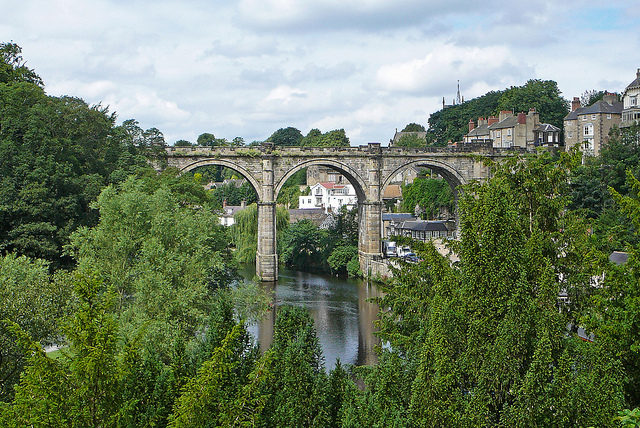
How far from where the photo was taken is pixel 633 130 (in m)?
53.0

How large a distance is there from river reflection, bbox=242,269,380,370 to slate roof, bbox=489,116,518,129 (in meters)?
30.6

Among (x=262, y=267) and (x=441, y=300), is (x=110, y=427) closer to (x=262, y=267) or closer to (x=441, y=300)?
(x=441, y=300)

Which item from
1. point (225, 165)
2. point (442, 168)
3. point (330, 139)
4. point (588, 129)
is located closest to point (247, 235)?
point (225, 165)

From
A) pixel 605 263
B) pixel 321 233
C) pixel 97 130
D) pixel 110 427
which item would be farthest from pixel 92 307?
pixel 321 233

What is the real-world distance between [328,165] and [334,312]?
53.4ft

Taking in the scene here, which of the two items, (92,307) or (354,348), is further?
(354,348)

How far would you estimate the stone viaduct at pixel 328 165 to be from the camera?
50031mm

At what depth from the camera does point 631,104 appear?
60000 millimetres

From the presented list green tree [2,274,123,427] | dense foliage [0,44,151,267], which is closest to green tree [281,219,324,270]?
dense foliage [0,44,151,267]

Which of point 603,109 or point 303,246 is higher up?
point 603,109

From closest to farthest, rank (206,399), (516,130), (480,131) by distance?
(206,399) → (516,130) → (480,131)

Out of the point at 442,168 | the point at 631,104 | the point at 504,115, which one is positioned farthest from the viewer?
the point at 504,115

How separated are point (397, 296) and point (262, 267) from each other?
3127 cm

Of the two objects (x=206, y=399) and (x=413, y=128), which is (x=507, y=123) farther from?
(x=206, y=399)
